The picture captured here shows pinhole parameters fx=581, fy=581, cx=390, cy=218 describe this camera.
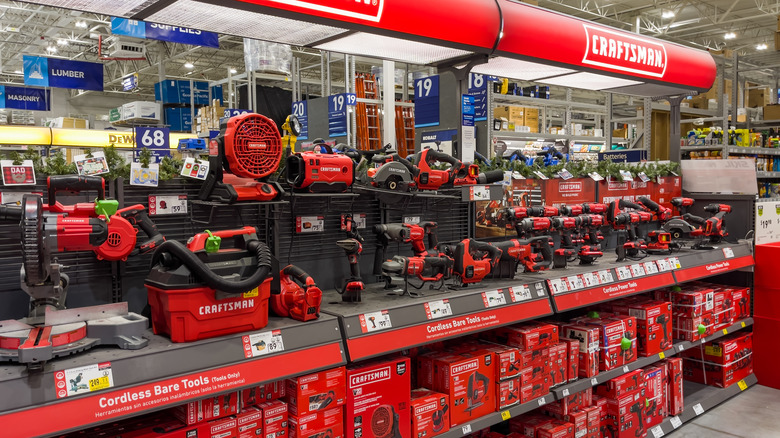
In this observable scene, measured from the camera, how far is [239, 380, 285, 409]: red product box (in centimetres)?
202

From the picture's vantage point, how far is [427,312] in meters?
2.42

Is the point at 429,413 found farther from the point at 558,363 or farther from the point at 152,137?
the point at 152,137

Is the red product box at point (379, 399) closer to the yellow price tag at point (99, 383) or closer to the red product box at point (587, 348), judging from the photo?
the yellow price tag at point (99, 383)

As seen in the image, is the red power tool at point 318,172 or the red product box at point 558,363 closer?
the red power tool at point 318,172

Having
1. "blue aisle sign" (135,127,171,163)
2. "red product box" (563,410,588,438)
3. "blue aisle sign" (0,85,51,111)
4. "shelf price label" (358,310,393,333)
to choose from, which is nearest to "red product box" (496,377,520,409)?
"red product box" (563,410,588,438)

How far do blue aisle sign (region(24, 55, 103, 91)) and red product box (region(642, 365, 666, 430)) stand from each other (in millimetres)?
9860

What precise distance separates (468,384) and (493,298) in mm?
407

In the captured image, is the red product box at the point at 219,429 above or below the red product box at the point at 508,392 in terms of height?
above

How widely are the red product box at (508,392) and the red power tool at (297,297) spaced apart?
3.59ft

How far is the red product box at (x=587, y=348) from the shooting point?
10.5 ft

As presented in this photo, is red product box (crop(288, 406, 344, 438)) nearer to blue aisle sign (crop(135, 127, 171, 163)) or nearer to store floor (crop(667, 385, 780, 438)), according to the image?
store floor (crop(667, 385, 780, 438))

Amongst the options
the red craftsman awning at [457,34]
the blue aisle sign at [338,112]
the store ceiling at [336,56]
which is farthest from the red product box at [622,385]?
the store ceiling at [336,56]

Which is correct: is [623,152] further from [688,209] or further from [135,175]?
[135,175]

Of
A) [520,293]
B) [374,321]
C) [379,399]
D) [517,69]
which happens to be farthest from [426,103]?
[379,399]
